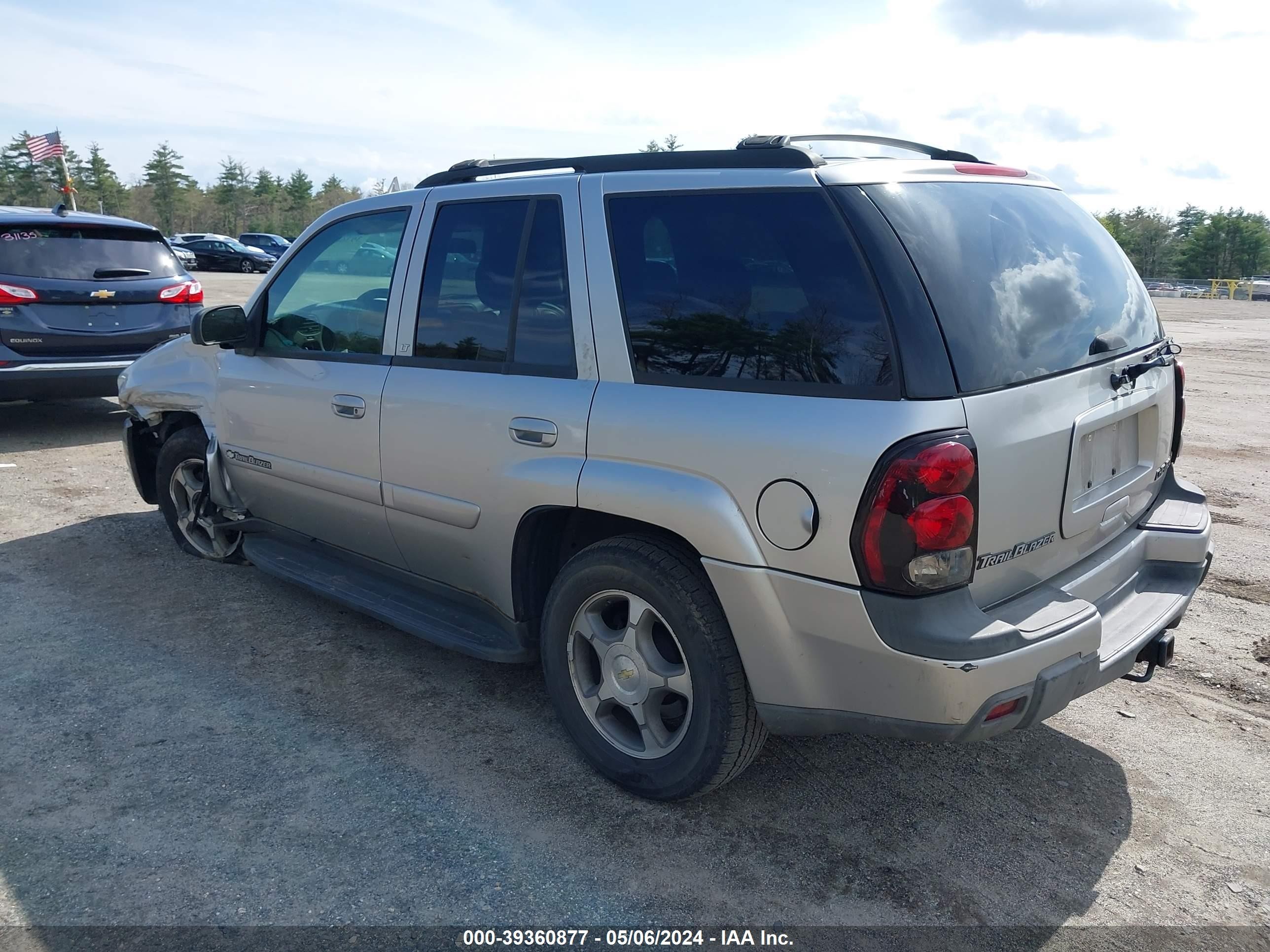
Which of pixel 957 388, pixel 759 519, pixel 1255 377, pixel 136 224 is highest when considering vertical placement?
pixel 136 224

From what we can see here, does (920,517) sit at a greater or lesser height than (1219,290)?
greater

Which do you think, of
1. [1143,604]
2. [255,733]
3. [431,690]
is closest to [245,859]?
[255,733]

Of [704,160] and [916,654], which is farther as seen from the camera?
[704,160]

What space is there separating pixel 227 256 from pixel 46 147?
10737 millimetres

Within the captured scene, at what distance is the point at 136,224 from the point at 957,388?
26.3 feet

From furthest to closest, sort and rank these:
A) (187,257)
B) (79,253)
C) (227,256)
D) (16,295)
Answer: (227,256) → (187,257) → (79,253) → (16,295)

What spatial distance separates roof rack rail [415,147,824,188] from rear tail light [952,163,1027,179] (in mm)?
512

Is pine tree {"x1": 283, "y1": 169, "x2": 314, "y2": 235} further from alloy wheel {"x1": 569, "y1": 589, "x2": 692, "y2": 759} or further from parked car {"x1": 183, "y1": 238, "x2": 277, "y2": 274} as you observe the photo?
alloy wheel {"x1": 569, "y1": 589, "x2": 692, "y2": 759}

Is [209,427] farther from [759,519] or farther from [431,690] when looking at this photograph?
[759,519]

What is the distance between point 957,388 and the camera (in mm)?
2506

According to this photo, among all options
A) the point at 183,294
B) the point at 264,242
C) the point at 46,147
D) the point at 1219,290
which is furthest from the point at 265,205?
the point at 183,294

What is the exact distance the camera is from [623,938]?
2523 mm

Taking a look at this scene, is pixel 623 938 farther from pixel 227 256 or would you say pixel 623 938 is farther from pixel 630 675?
pixel 227 256

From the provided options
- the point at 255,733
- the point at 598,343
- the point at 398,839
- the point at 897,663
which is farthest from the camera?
the point at 255,733
